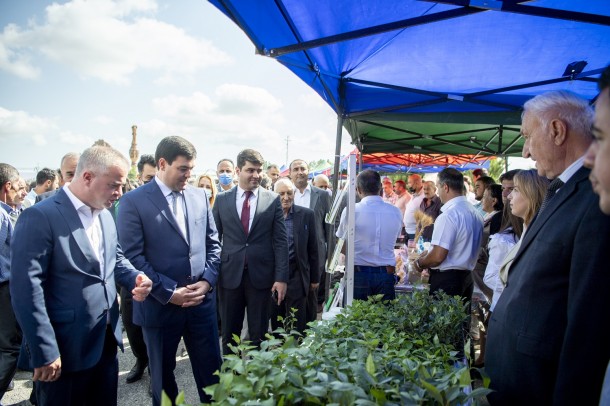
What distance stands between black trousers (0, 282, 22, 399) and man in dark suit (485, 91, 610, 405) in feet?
12.2

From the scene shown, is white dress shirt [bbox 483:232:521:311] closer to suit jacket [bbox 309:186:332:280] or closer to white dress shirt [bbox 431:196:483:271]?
white dress shirt [bbox 431:196:483:271]

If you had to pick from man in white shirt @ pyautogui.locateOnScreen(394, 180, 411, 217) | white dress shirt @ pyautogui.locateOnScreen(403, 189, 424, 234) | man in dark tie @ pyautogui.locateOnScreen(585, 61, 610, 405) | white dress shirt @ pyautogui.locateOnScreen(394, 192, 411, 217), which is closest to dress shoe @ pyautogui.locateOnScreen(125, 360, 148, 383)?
man in dark tie @ pyautogui.locateOnScreen(585, 61, 610, 405)

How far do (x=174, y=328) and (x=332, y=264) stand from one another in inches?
53.3

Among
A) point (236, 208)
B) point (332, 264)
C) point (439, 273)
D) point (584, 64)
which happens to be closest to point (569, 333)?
point (332, 264)

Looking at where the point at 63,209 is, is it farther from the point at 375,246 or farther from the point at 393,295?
the point at 393,295

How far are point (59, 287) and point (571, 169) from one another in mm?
2715

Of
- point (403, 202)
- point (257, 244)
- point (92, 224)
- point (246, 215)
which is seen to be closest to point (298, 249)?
point (257, 244)

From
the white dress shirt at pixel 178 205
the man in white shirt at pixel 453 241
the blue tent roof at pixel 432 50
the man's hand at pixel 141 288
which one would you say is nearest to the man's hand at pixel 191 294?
the man's hand at pixel 141 288

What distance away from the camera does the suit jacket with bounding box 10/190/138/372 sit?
75.4 inches

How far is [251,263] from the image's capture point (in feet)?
11.6

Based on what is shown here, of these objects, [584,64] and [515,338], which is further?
[584,64]

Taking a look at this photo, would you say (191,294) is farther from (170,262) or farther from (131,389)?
(131,389)

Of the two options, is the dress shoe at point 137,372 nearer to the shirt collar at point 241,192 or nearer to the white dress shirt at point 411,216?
the shirt collar at point 241,192

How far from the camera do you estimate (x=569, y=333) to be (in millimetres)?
1256
